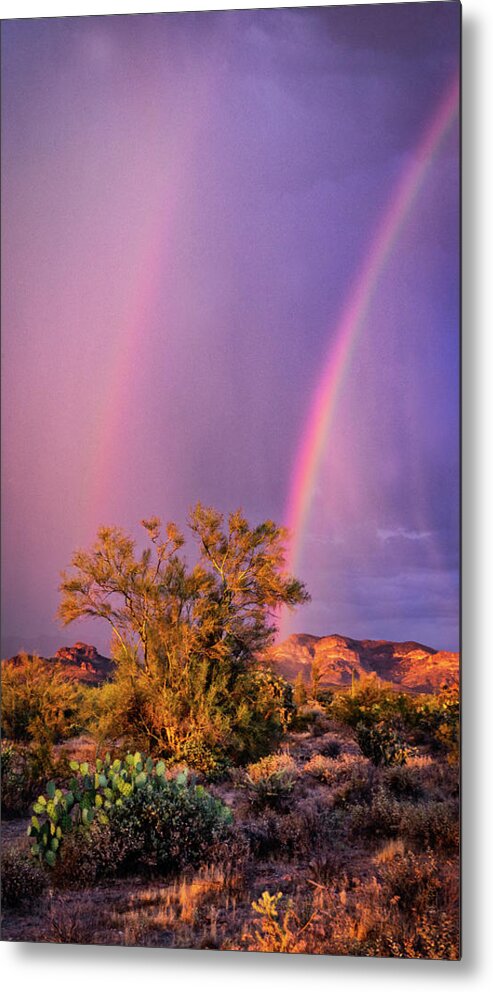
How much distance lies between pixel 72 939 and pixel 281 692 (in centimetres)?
133

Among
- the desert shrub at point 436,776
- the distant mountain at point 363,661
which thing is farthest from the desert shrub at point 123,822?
the desert shrub at point 436,776

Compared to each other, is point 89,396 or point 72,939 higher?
point 89,396

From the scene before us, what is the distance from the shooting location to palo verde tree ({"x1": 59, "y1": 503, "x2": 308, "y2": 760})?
16.6ft

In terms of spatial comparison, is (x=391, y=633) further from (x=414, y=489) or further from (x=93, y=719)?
(x=93, y=719)

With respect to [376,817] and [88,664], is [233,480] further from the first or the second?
[376,817]

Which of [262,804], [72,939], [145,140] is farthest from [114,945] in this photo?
[145,140]

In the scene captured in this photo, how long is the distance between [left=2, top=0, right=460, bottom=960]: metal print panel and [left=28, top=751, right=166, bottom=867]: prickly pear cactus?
10 mm

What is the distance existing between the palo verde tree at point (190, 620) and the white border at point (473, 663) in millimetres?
732

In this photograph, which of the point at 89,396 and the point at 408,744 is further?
the point at 89,396

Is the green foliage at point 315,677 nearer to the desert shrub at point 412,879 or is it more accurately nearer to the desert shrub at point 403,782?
the desert shrub at point 403,782

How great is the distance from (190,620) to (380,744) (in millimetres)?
922

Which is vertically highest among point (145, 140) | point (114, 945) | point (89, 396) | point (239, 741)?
point (145, 140)

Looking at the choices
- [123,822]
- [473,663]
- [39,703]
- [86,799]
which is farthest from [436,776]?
[39,703]

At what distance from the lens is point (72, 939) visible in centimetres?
509
